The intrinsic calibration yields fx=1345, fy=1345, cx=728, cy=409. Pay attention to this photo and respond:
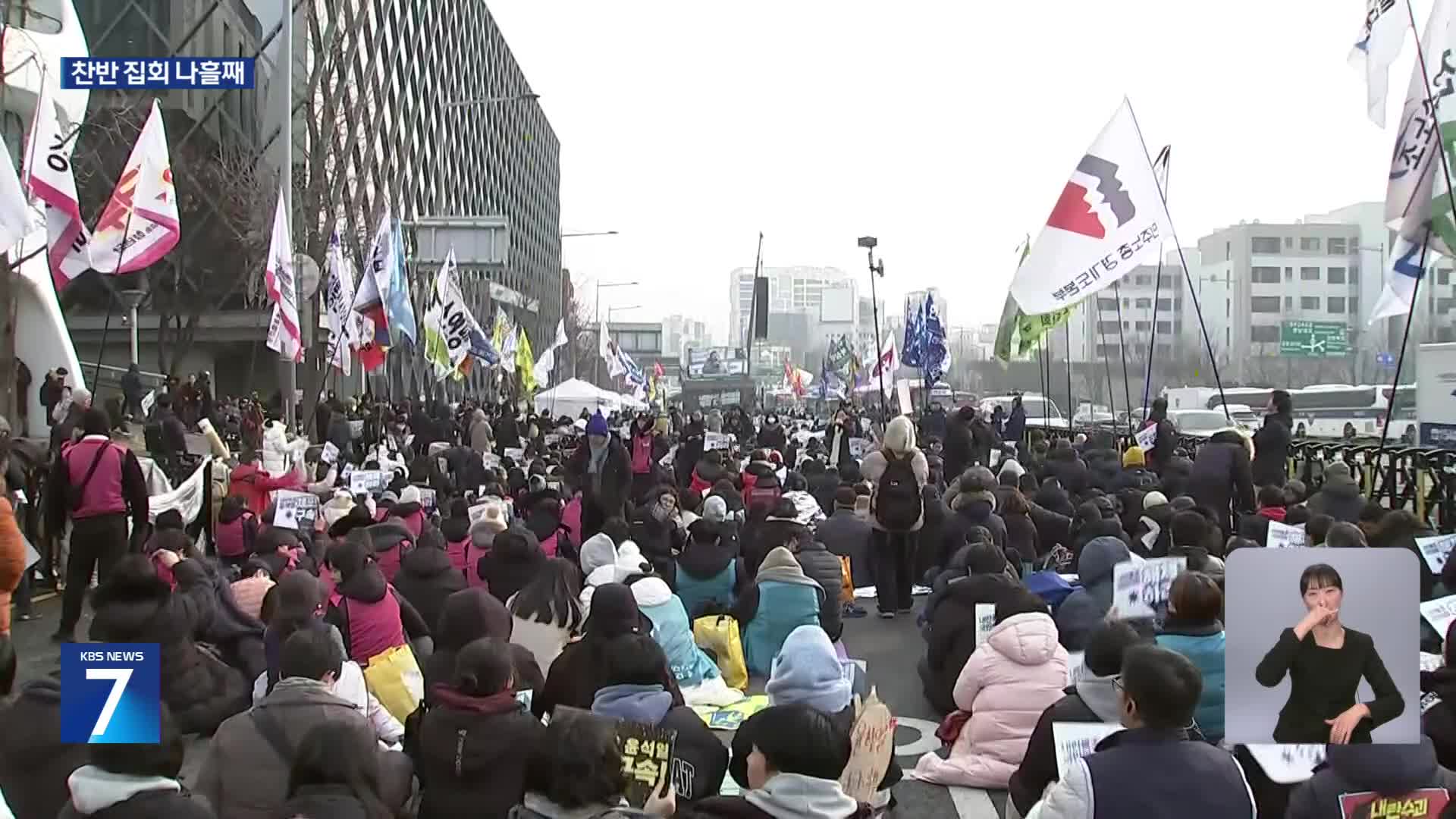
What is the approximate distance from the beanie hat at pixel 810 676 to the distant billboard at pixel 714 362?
3338 inches

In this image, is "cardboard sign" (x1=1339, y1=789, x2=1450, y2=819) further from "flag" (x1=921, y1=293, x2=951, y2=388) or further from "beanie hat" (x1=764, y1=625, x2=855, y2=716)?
"flag" (x1=921, y1=293, x2=951, y2=388)

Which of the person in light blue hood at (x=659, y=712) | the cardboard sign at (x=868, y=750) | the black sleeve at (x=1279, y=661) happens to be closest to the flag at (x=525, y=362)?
the person in light blue hood at (x=659, y=712)

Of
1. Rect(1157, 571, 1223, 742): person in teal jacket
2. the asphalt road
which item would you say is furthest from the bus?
Rect(1157, 571, 1223, 742): person in teal jacket

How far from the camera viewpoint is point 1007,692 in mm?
6637

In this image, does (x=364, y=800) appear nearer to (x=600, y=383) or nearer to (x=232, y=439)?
(x=232, y=439)

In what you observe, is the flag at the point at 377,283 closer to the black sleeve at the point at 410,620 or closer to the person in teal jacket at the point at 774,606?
the person in teal jacket at the point at 774,606

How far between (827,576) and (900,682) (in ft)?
2.93

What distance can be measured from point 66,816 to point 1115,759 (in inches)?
112

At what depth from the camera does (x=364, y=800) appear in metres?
4.14

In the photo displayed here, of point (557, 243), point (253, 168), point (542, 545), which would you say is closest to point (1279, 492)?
point (542, 545)

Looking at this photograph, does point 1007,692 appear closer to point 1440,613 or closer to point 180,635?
point 1440,613

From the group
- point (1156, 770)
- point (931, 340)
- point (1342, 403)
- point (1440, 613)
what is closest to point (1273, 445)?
point (1440, 613)

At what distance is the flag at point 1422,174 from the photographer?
35.8 feet

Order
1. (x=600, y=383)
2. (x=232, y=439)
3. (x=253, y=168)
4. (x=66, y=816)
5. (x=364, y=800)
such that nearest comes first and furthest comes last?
(x=66, y=816) → (x=364, y=800) → (x=232, y=439) → (x=253, y=168) → (x=600, y=383)
